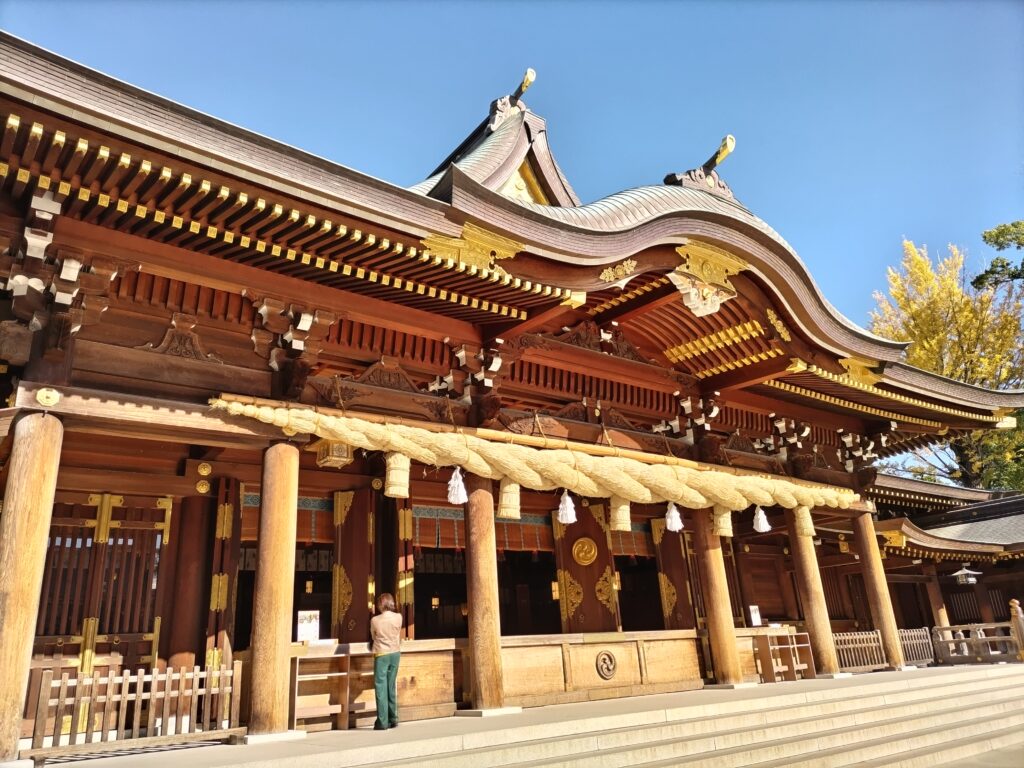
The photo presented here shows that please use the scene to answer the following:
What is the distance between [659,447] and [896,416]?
5277 millimetres

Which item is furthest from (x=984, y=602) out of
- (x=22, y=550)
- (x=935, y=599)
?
(x=22, y=550)

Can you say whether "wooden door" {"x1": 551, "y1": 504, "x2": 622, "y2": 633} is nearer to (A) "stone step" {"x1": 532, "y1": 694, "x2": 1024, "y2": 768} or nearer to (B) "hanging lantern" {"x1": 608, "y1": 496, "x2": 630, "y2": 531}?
(B) "hanging lantern" {"x1": 608, "y1": 496, "x2": 630, "y2": 531}

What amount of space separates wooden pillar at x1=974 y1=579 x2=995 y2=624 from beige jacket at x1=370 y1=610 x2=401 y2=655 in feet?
58.2

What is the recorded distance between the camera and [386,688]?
21.2 feet

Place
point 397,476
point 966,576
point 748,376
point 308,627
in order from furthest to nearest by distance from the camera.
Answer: point 966,576 < point 748,376 < point 397,476 < point 308,627

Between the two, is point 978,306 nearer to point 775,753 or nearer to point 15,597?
point 775,753

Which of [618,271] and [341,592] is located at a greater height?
[618,271]

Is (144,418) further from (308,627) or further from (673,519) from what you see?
(673,519)

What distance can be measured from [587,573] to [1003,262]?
864 inches

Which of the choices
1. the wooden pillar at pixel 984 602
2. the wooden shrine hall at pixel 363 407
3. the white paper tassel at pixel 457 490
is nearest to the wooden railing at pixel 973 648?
the wooden shrine hall at pixel 363 407

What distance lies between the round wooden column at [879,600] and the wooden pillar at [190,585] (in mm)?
10808

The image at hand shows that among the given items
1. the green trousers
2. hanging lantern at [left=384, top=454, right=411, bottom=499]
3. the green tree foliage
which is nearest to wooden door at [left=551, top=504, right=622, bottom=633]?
hanging lantern at [left=384, top=454, right=411, bottom=499]

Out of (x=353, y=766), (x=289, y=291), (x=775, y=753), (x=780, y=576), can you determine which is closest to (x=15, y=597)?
(x=353, y=766)

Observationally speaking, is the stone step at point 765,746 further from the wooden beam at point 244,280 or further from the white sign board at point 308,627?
the wooden beam at point 244,280
